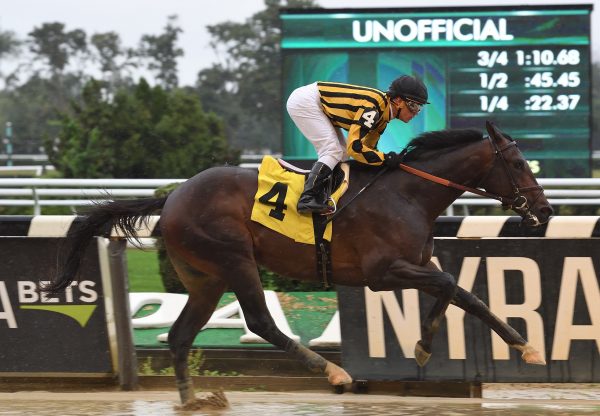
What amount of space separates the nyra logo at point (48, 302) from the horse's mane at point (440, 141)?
75.2 inches

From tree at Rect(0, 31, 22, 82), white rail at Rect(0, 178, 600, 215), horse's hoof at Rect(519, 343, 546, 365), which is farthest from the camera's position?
tree at Rect(0, 31, 22, 82)

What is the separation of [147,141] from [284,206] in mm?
11138

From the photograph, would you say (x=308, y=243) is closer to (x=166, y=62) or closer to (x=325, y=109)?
(x=325, y=109)

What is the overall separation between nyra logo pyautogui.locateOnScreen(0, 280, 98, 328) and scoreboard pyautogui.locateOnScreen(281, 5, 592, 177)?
5959 millimetres

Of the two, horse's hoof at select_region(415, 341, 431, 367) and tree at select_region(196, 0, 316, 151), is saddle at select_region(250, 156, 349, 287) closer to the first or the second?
horse's hoof at select_region(415, 341, 431, 367)

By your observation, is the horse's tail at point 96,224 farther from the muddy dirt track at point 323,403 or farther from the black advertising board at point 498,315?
the black advertising board at point 498,315

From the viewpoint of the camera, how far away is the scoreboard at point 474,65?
1180 centimetres

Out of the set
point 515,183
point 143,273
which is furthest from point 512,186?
point 143,273

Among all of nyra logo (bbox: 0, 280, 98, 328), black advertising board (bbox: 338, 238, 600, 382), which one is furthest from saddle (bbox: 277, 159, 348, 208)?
nyra logo (bbox: 0, 280, 98, 328)

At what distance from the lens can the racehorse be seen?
5496 mm

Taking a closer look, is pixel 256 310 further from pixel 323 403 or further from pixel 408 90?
pixel 408 90

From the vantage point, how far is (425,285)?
5.37 m

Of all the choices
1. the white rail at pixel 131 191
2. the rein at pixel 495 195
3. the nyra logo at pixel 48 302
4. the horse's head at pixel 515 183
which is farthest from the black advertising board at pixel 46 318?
the white rail at pixel 131 191

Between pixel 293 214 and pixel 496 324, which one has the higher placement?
pixel 293 214
